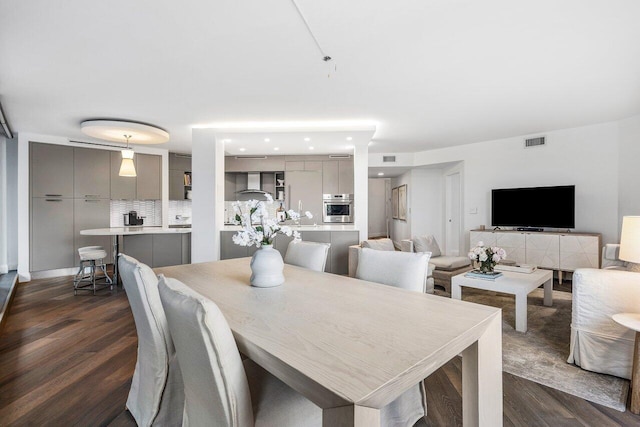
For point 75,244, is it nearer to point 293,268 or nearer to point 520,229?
point 293,268

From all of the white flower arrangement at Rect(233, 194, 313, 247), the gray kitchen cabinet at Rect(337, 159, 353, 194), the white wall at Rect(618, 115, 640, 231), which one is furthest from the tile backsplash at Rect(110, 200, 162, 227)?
the white wall at Rect(618, 115, 640, 231)

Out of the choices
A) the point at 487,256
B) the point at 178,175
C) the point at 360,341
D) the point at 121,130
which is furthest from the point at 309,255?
the point at 178,175

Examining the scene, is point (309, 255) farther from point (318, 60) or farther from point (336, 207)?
point (336, 207)

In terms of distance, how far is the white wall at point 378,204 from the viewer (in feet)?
33.3

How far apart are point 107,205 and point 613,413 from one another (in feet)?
22.4

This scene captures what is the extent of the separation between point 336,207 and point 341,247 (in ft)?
5.98

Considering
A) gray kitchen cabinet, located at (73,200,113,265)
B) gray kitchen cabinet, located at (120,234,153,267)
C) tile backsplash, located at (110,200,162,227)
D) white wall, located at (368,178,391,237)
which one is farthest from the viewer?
white wall, located at (368,178,391,237)

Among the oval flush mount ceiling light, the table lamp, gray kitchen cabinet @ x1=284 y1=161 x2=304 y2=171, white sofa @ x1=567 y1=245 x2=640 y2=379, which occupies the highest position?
the oval flush mount ceiling light

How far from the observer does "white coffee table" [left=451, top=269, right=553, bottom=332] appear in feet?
9.00

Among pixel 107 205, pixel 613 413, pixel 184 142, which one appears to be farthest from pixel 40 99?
pixel 613 413

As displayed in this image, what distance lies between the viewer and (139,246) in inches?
175

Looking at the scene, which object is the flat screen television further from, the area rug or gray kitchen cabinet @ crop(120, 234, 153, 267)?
gray kitchen cabinet @ crop(120, 234, 153, 267)

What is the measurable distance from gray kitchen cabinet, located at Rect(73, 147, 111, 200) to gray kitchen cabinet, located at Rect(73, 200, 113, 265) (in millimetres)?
129

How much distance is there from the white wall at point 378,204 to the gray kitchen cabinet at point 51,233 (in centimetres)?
776
